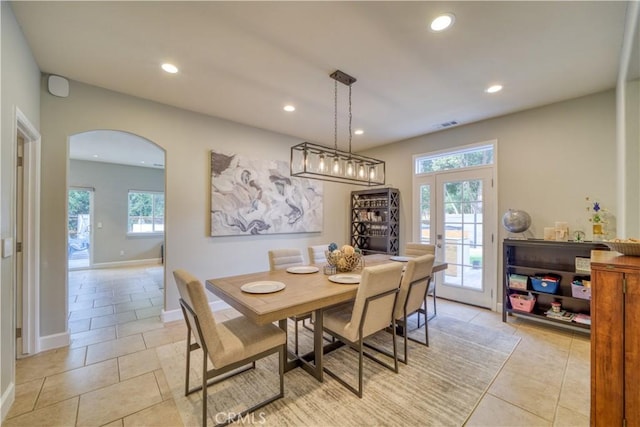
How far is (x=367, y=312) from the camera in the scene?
6.66ft

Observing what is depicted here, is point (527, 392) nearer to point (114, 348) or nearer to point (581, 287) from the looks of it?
point (581, 287)

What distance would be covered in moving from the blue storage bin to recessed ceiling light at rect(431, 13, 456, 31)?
3108 mm

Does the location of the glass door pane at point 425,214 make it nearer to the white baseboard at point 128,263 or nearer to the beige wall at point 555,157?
the beige wall at point 555,157

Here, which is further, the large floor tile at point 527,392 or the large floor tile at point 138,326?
the large floor tile at point 138,326

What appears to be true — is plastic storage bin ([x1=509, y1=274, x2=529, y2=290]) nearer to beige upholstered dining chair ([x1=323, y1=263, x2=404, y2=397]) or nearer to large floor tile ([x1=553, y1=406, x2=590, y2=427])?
large floor tile ([x1=553, y1=406, x2=590, y2=427])

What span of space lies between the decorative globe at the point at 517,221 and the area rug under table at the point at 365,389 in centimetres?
141

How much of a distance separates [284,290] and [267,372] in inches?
33.9

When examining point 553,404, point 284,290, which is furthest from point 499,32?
point 553,404

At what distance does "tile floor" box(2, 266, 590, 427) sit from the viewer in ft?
5.97

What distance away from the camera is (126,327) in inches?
128

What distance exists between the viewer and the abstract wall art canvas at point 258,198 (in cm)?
384

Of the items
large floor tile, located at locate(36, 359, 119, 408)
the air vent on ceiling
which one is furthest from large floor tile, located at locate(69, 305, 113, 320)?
the air vent on ceiling

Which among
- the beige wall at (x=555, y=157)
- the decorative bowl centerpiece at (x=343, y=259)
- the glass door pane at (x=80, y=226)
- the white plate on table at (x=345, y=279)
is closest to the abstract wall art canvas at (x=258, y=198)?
the decorative bowl centerpiece at (x=343, y=259)

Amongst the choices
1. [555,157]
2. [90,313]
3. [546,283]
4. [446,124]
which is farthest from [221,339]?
[555,157]
